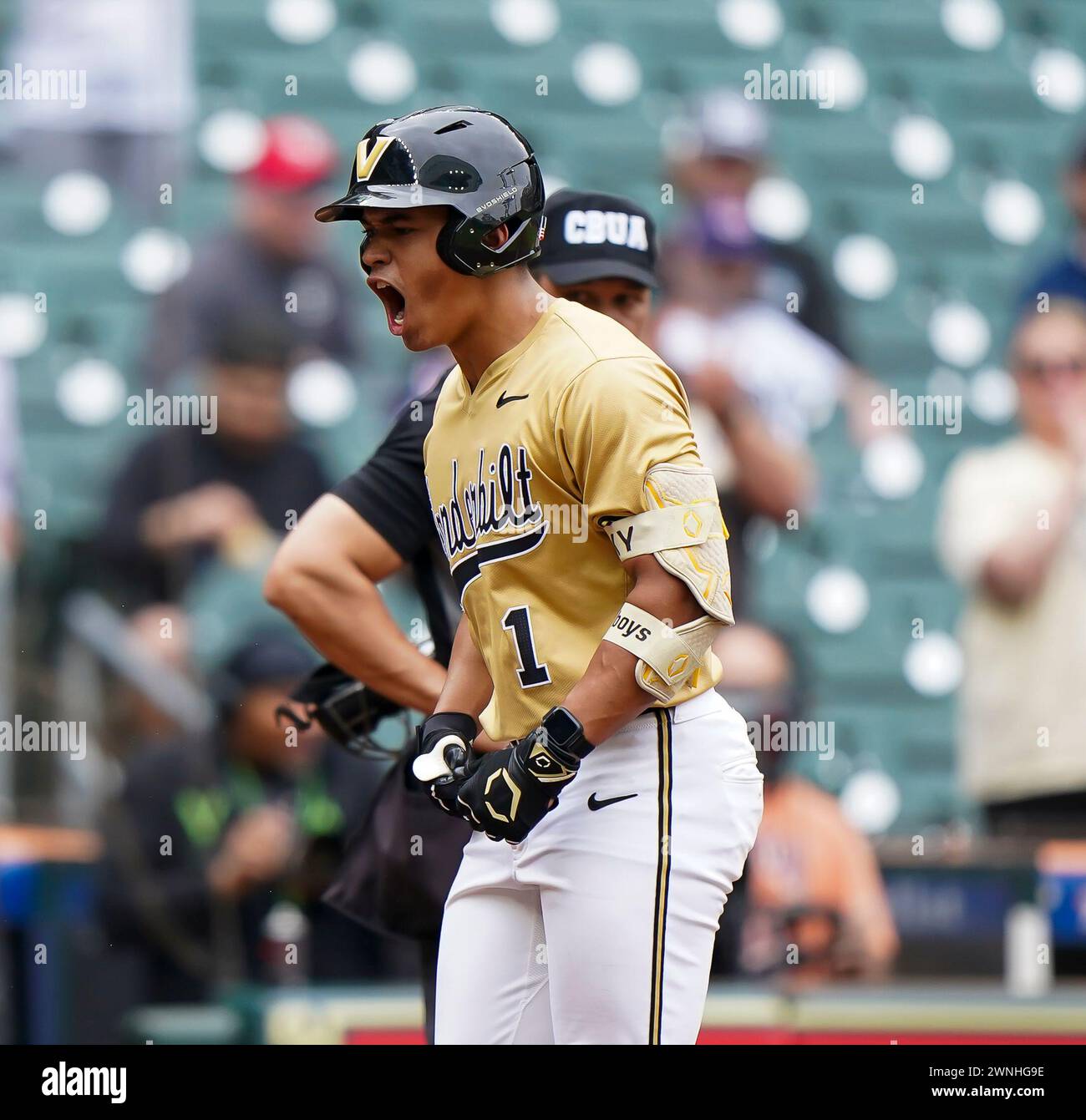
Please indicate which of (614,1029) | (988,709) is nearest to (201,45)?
(988,709)

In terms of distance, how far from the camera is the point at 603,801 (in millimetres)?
3023

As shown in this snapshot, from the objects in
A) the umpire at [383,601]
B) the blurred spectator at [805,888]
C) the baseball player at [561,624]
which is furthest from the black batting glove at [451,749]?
the blurred spectator at [805,888]

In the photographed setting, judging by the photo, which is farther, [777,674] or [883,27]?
[883,27]

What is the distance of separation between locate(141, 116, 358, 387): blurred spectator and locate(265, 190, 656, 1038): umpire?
2.93 meters

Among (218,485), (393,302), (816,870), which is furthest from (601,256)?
(218,485)

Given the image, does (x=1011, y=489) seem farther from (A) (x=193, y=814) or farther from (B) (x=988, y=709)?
(A) (x=193, y=814)

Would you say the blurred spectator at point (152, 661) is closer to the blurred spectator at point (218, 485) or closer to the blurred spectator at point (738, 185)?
the blurred spectator at point (218, 485)

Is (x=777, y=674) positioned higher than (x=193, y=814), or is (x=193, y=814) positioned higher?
(x=777, y=674)

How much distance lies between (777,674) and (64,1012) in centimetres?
240

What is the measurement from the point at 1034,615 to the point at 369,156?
12.3ft

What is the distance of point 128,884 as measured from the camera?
20.2 ft

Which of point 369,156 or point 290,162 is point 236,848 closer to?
point 290,162

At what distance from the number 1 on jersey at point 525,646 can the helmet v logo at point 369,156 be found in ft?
2.28

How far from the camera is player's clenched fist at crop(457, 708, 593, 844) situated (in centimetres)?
285
